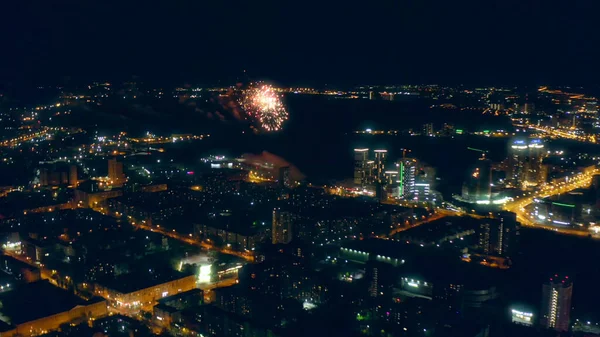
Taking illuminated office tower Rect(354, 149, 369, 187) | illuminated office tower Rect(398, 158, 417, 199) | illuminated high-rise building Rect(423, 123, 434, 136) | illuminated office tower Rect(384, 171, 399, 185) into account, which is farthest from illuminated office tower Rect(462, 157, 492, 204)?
illuminated high-rise building Rect(423, 123, 434, 136)

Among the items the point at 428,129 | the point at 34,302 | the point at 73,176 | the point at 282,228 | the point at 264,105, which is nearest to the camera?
the point at 34,302

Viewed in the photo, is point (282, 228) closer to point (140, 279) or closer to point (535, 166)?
point (140, 279)

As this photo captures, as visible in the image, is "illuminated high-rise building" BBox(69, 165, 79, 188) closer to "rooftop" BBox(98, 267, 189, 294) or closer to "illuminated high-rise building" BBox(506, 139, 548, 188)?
"rooftop" BBox(98, 267, 189, 294)

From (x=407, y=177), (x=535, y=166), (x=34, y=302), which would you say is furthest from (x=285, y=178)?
(x=34, y=302)

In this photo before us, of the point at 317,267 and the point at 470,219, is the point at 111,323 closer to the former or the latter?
the point at 317,267

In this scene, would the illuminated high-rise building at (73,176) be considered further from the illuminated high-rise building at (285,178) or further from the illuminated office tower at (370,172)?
the illuminated office tower at (370,172)
